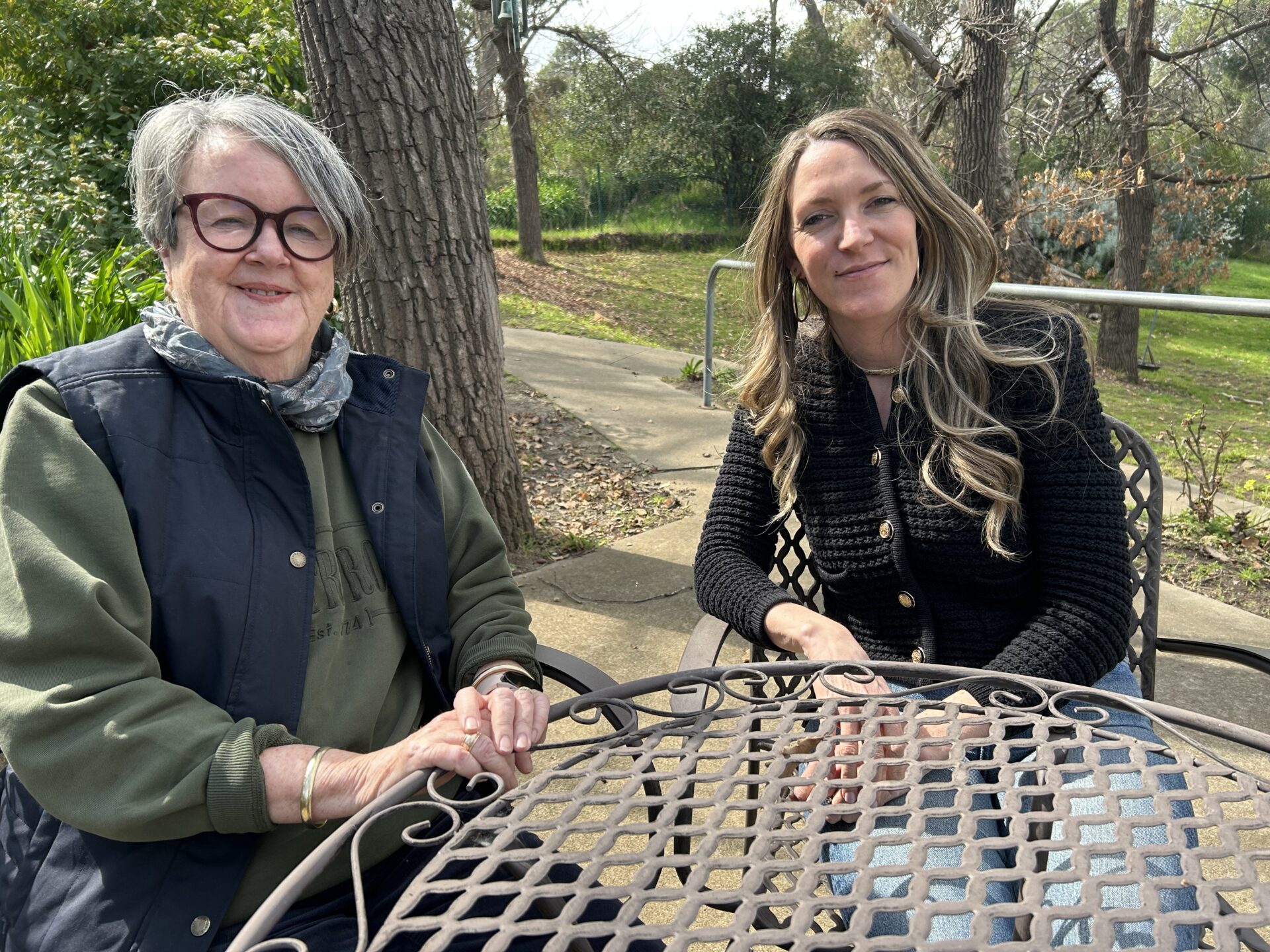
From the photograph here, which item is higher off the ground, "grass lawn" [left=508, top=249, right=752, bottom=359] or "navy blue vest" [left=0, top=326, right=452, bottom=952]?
"navy blue vest" [left=0, top=326, right=452, bottom=952]

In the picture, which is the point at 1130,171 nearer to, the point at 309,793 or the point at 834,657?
the point at 834,657

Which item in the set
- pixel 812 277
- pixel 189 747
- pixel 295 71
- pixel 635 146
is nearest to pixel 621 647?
pixel 812 277

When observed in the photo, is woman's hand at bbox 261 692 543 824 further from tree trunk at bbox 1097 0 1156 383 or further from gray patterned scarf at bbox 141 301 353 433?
tree trunk at bbox 1097 0 1156 383

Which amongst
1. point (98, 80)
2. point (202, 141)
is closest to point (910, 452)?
point (202, 141)

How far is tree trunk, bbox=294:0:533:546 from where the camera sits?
11.0 ft

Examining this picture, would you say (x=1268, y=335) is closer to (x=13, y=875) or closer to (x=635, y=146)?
(x=635, y=146)

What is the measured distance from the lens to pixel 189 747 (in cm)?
133

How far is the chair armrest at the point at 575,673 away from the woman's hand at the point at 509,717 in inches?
5.2

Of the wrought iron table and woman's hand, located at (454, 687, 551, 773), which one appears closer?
the wrought iron table

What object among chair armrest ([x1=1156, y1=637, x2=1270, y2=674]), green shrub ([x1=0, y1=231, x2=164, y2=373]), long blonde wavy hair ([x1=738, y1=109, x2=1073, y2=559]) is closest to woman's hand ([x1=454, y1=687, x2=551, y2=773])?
long blonde wavy hair ([x1=738, y1=109, x2=1073, y2=559])

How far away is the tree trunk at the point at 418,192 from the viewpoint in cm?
336

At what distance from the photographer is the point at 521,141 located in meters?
15.5

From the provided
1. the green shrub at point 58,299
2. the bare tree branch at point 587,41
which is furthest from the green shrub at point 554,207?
the green shrub at point 58,299

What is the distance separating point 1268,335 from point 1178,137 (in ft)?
12.3
